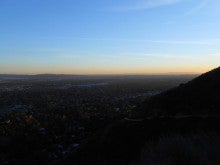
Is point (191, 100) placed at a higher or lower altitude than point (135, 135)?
higher

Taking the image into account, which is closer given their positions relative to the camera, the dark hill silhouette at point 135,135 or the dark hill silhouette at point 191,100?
the dark hill silhouette at point 135,135

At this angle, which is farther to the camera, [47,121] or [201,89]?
[47,121]

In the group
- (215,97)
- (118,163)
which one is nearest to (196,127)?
(118,163)

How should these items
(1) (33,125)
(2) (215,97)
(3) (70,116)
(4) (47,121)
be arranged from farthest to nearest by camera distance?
(3) (70,116) < (4) (47,121) < (1) (33,125) < (2) (215,97)

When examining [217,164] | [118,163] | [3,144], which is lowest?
[3,144]

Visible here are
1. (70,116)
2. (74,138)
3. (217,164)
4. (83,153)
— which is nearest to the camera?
(217,164)

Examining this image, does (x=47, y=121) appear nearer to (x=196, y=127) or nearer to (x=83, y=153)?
(x=83, y=153)

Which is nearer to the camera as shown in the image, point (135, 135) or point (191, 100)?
point (135, 135)

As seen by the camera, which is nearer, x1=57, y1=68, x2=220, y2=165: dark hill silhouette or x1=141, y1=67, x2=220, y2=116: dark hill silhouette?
x1=57, y1=68, x2=220, y2=165: dark hill silhouette
